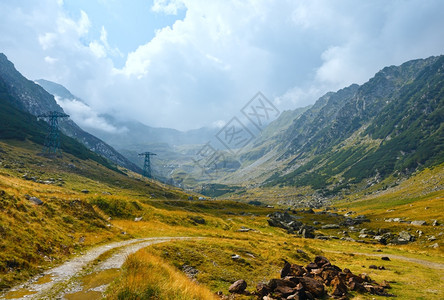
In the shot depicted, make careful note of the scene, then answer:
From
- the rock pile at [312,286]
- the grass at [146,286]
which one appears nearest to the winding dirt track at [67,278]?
the grass at [146,286]

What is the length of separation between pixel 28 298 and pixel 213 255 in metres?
16.6

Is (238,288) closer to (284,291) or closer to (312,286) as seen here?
(284,291)

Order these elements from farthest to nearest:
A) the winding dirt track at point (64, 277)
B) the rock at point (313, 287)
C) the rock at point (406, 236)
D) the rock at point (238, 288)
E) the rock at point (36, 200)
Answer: the rock at point (406, 236), the rock at point (36, 200), the rock at point (238, 288), the rock at point (313, 287), the winding dirt track at point (64, 277)

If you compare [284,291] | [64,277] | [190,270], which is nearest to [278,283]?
[284,291]

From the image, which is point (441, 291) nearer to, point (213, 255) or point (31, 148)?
point (213, 255)

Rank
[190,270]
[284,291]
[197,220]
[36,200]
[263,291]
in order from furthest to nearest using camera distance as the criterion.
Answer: [197,220], [36,200], [190,270], [263,291], [284,291]

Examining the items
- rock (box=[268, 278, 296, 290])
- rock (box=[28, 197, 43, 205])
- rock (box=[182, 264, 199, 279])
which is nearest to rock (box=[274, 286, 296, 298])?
rock (box=[268, 278, 296, 290])

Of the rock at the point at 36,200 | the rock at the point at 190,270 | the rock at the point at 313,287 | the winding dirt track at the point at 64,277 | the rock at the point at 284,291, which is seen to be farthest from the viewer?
the rock at the point at 36,200

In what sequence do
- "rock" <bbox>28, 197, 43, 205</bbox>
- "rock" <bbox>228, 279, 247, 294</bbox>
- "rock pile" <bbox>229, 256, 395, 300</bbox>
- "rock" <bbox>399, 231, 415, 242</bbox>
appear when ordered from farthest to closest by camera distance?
"rock" <bbox>399, 231, 415, 242</bbox>
"rock" <bbox>28, 197, 43, 205</bbox>
"rock" <bbox>228, 279, 247, 294</bbox>
"rock pile" <bbox>229, 256, 395, 300</bbox>

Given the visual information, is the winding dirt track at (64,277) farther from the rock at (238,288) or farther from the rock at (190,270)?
the rock at (238,288)

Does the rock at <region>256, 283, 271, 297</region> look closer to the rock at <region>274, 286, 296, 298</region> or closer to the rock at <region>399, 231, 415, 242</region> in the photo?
the rock at <region>274, 286, 296, 298</region>

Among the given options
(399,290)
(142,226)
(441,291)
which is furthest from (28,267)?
(441,291)

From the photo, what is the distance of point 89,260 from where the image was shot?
19797 millimetres

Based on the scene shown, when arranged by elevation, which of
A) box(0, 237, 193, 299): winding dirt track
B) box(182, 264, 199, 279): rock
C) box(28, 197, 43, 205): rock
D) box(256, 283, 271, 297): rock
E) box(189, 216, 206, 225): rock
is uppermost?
box(28, 197, 43, 205): rock
